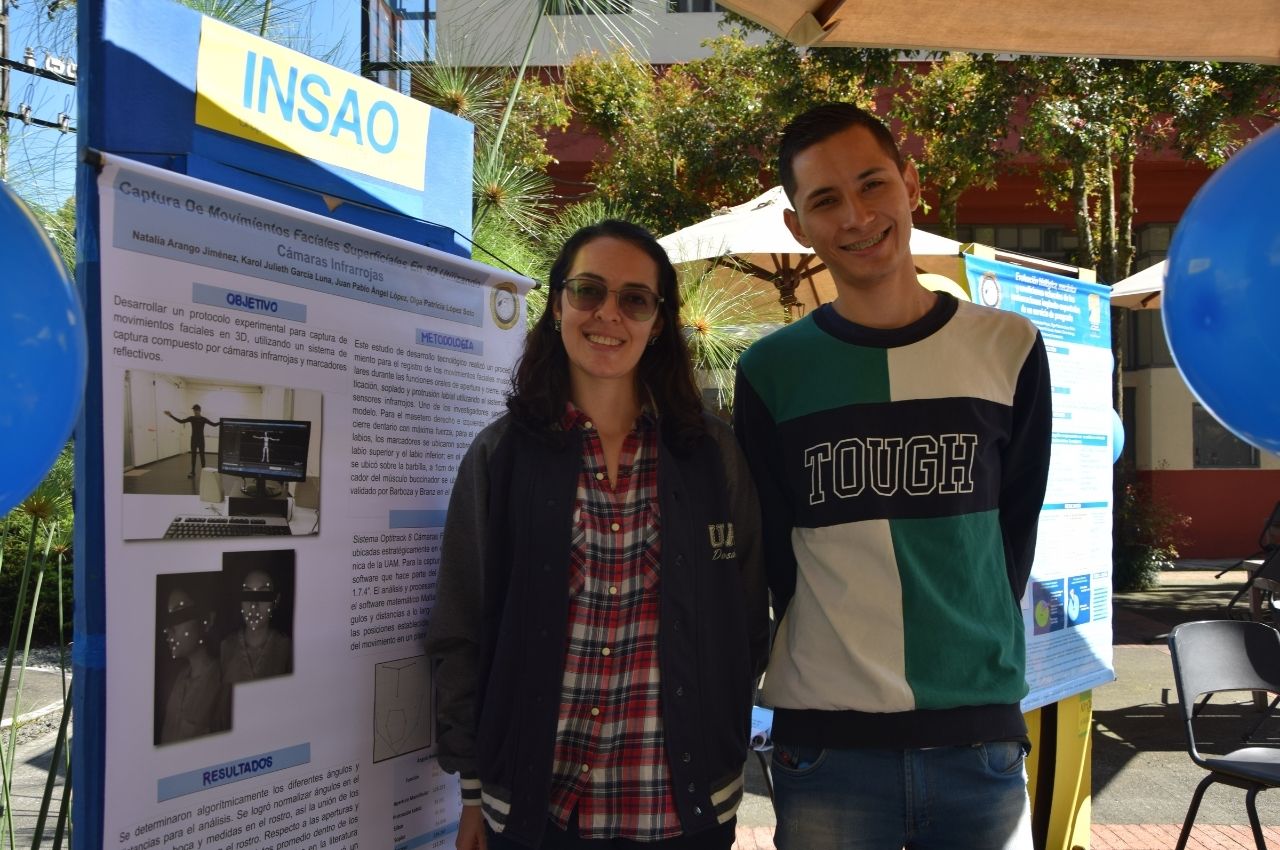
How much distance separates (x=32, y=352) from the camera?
1.09 metres

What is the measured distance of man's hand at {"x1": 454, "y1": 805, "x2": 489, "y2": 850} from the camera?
186cm

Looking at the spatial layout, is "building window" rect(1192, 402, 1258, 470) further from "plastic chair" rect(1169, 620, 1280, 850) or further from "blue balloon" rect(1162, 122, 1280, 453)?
"blue balloon" rect(1162, 122, 1280, 453)

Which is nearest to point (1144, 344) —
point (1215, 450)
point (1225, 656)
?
point (1215, 450)

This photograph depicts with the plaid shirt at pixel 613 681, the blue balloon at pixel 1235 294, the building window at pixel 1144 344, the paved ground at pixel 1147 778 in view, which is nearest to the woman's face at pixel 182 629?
the plaid shirt at pixel 613 681

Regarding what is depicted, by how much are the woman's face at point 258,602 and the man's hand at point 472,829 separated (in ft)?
1.73

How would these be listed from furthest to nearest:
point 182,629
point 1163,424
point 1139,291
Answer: point 1163,424
point 1139,291
point 182,629

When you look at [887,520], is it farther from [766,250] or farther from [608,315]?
[766,250]

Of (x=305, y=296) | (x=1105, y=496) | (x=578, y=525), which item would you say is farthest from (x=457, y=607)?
(x=1105, y=496)

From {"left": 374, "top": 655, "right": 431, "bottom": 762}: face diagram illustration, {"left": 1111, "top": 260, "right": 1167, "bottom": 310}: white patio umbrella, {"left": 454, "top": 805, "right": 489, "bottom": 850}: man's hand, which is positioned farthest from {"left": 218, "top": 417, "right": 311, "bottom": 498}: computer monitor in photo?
{"left": 1111, "top": 260, "right": 1167, "bottom": 310}: white patio umbrella

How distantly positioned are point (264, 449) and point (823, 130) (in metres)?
1.14

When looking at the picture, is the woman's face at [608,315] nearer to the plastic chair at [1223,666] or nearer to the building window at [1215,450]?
the plastic chair at [1223,666]

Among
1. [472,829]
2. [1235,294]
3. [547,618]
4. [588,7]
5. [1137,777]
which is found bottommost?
[1137,777]

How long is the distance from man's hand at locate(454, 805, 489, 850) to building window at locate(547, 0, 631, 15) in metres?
3.35

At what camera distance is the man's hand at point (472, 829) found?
186cm
